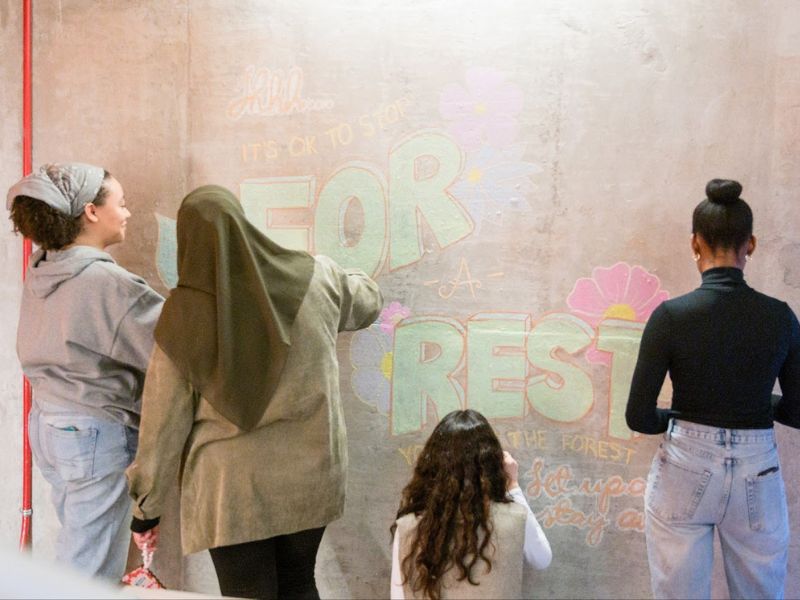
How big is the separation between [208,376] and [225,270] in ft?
1.14

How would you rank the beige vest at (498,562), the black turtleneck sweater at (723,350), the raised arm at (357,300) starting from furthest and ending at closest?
the raised arm at (357,300)
the black turtleneck sweater at (723,350)
the beige vest at (498,562)

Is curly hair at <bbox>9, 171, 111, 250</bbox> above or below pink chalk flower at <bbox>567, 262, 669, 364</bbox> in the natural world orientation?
above

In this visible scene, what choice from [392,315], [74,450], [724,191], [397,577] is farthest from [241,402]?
[724,191]

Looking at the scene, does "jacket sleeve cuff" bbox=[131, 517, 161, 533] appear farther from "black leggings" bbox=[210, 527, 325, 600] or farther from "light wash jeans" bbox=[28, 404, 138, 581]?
"light wash jeans" bbox=[28, 404, 138, 581]

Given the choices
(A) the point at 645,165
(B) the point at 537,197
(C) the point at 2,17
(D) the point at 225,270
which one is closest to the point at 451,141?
(B) the point at 537,197

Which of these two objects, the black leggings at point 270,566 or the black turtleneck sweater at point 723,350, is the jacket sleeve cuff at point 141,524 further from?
the black turtleneck sweater at point 723,350

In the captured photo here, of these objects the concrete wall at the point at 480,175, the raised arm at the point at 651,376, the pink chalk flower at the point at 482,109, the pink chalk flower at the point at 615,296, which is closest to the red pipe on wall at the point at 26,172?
the concrete wall at the point at 480,175

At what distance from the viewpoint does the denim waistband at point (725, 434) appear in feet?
8.16

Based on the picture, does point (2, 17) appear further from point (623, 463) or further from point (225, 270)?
point (623, 463)

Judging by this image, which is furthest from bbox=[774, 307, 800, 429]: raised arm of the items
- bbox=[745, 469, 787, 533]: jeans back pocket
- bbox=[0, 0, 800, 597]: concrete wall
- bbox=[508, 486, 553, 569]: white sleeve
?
bbox=[508, 486, 553, 569]: white sleeve

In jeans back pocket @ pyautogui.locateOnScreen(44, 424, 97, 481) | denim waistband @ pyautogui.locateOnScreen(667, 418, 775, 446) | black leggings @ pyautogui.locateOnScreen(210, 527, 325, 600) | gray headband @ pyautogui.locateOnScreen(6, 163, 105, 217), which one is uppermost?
gray headband @ pyautogui.locateOnScreen(6, 163, 105, 217)

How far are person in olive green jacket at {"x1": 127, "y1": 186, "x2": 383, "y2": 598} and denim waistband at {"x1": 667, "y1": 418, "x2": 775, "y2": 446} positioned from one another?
3.81 ft

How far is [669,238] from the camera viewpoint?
311 cm

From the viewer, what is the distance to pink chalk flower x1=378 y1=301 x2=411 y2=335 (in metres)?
3.35
